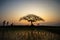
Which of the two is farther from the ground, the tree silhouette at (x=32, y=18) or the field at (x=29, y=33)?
the tree silhouette at (x=32, y=18)

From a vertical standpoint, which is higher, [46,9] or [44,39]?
[46,9]

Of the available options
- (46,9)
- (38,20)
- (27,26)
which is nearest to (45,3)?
(46,9)

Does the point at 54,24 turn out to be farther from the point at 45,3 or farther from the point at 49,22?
the point at 45,3

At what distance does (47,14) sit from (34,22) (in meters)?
0.30

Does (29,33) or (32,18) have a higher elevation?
(32,18)

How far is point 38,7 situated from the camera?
3.44 meters

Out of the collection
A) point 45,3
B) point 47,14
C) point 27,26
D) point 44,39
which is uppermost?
point 45,3

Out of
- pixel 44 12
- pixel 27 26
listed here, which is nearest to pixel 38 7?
pixel 44 12

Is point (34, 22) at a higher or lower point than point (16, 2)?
lower

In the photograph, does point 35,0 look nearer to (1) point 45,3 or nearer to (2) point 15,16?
(1) point 45,3

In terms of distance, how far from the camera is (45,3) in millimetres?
3479

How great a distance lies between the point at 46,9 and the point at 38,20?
0.26 m

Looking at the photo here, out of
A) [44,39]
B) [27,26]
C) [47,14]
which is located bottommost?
[44,39]

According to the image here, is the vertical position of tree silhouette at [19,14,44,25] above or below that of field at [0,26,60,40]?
above
